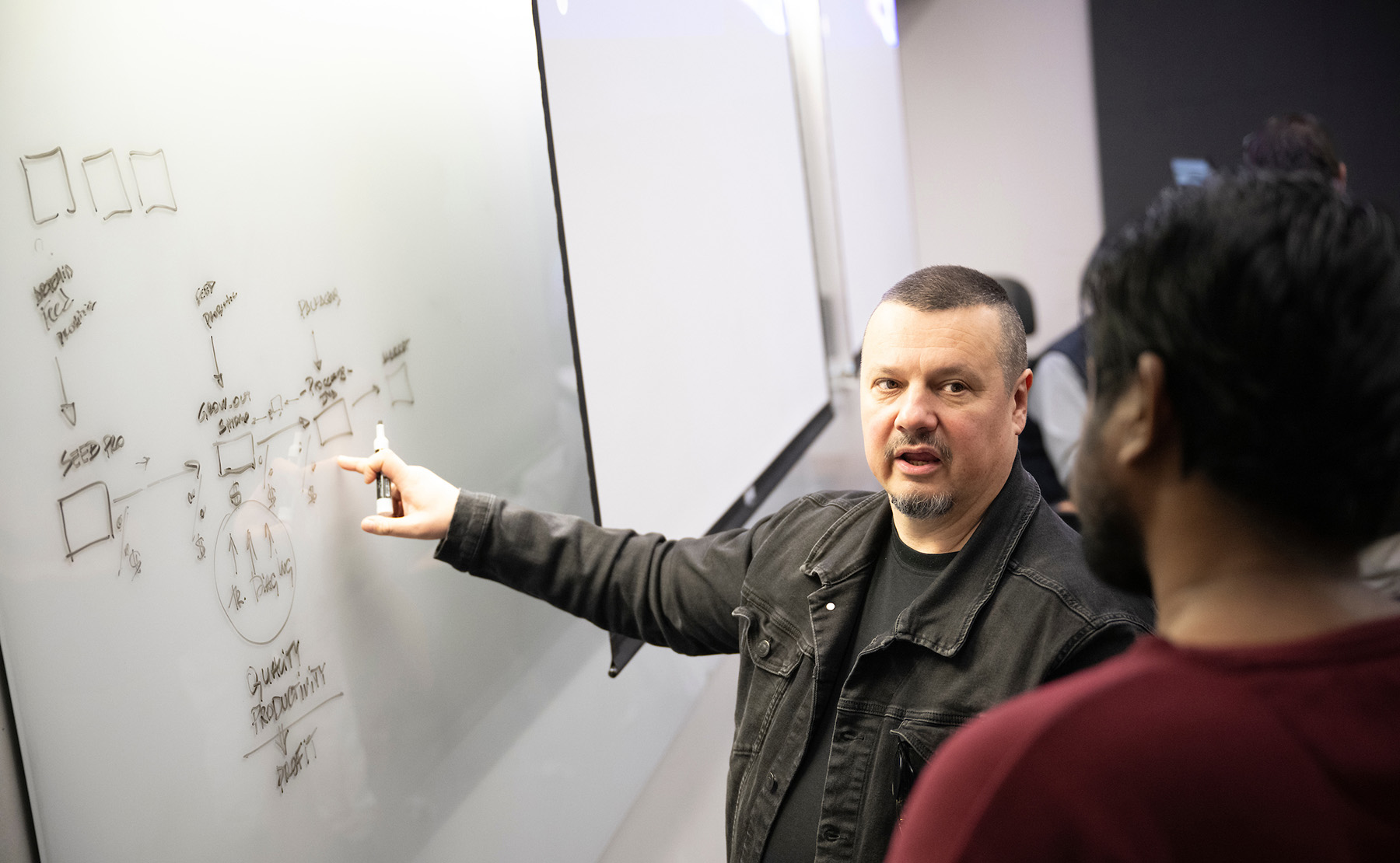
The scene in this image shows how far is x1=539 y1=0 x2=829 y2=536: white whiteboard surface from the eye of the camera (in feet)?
5.62

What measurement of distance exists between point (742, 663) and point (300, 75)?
0.89 m

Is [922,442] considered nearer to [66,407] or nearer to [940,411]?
[940,411]

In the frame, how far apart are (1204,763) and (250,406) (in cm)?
95

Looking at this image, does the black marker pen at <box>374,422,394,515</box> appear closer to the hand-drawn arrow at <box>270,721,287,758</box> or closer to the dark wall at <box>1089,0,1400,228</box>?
the hand-drawn arrow at <box>270,721,287,758</box>

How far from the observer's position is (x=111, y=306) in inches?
36.5

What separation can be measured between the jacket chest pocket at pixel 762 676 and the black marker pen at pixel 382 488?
0.46m

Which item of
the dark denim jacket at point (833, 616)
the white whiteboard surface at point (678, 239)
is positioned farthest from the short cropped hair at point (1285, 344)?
the white whiteboard surface at point (678, 239)

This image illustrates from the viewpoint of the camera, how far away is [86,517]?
35.3 inches

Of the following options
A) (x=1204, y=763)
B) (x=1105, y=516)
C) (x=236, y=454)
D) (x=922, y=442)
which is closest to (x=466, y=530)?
(x=236, y=454)

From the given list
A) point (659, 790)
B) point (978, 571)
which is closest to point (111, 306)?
point (978, 571)

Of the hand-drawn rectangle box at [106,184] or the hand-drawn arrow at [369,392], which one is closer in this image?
the hand-drawn rectangle box at [106,184]

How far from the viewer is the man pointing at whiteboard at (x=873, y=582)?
3.62ft

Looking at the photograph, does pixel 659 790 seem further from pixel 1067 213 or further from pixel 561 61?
pixel 1067 213

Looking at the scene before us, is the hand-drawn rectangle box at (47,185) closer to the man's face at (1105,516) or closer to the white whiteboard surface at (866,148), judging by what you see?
the man's face at (1105,516)
